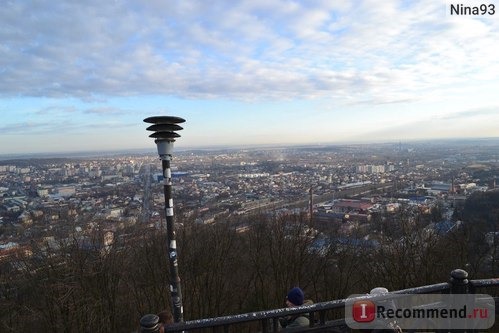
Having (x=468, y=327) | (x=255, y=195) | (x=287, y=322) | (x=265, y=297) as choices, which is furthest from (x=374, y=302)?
(x=255, y=195)

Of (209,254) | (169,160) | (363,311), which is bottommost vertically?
(209,254)

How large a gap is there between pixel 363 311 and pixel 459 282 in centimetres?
116

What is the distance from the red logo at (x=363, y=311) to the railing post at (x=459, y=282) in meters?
0.99

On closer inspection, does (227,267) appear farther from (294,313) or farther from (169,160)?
(294,313)

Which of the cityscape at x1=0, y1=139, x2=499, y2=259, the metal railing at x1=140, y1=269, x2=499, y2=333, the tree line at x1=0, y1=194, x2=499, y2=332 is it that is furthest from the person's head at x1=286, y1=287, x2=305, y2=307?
the tree line at x1=0, y1=194, x2=499, y2=332

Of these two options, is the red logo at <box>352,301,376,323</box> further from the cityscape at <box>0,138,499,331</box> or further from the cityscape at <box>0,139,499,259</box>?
the cityscape at <box>0,138,499,331</box>

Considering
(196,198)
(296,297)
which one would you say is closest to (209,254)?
(296,297)

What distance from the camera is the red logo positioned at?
3.85m

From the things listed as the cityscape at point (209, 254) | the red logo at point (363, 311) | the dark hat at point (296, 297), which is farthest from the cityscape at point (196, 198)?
the red logo at point (363, 311)

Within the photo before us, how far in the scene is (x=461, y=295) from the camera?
4254 mm

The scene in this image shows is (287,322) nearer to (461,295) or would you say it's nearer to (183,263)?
(461,295)

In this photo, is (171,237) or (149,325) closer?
(149,325)

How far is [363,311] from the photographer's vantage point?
153 inches

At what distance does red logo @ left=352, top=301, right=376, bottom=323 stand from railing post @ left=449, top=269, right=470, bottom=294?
0.99 metres
